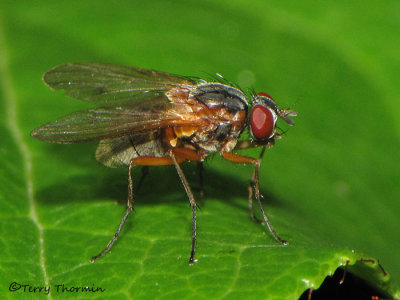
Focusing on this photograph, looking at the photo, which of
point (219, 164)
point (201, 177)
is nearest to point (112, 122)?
point (201, 177)

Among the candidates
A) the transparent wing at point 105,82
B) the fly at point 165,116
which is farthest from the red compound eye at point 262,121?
the transparent wing at point 105,82

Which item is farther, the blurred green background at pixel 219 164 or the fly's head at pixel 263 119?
the fly's head at pixel 263 119

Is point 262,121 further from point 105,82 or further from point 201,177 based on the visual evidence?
point 105,82

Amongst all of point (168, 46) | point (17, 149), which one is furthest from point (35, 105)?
point (168, 46)

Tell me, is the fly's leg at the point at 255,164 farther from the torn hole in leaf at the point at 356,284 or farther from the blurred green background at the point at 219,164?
the torn hole in leaf at the point at 356,284

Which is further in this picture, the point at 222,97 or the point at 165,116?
the point at 222,97

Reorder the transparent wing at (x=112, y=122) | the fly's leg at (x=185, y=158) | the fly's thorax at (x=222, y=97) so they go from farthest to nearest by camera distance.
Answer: the fly's thorax at (x=222, y=97) < the fly's leg at (x=185, y=158) < the transparent wing at (x=112, y=122)

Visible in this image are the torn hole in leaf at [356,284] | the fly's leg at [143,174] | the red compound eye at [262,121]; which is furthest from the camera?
the fly's leg at [143,174]

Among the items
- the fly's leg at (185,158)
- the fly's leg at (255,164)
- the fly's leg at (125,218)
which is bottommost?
the fly's leg at (125,218)
